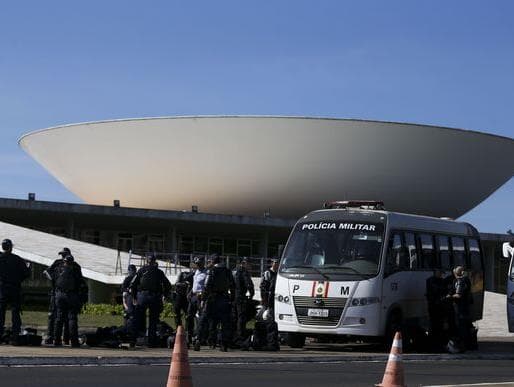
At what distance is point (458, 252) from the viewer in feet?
74.6

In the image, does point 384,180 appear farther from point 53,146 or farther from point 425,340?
point 425,340

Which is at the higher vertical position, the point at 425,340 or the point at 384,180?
the point at 384,180

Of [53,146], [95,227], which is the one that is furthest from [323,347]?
[53,146]

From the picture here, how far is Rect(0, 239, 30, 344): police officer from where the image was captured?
1652 centimetres

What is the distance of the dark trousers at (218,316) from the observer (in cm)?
1792

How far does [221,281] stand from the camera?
17984mm

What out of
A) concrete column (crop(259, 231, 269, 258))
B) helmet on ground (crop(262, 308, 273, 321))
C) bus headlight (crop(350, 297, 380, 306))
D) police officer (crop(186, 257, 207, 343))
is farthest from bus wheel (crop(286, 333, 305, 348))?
concrete column (crop(259, 231, 269, 258))

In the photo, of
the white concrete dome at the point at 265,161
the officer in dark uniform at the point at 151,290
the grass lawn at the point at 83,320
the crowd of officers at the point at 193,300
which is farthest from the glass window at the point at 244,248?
the officer in dark uniform at the point at 151,290

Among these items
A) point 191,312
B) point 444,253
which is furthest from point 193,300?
point 444,253

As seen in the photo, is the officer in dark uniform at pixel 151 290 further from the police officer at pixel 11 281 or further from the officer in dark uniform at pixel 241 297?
the officer in dark uniform at pixel 241 297

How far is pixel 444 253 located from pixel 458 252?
79 cm

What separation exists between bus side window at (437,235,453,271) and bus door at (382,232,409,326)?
155 centimetres

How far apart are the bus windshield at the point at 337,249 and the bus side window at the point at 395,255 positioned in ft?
0.78

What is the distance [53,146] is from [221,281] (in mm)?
41271
